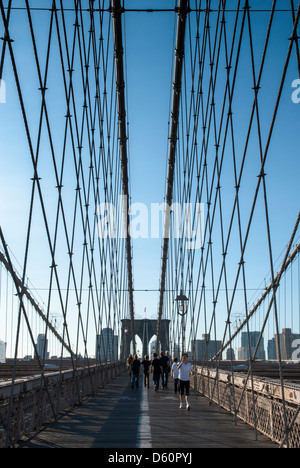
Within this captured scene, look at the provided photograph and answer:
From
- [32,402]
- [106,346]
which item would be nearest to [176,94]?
[106,346]

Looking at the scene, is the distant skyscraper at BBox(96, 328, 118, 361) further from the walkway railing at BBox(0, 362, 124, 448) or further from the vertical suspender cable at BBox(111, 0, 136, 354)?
the vertical suspender cable at BBox(111, 0, 136, 354)

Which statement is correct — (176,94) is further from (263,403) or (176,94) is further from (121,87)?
(263,403)

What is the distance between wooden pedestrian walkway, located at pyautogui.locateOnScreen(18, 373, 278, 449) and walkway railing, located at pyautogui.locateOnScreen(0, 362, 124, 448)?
16 centimetres

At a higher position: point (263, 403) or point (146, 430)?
point (263, 403)

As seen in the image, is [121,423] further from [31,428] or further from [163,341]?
[163,341]

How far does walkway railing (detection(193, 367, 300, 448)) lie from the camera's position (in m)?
5.20

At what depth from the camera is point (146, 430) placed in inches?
267

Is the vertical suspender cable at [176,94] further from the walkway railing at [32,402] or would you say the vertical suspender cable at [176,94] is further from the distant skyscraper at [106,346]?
the walkway railing at [32,402]

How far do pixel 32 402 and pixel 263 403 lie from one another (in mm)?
2908

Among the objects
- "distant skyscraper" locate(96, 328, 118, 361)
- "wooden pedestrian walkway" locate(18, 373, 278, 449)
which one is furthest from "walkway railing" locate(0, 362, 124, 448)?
"distant skyscraper" locate(96, 328, 118, 361)

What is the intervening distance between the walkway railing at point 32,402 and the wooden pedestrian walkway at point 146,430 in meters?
0.16

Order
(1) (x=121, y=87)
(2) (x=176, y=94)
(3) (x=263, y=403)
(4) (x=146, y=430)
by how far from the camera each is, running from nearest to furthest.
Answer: (3) (x=263, y=403)
(4) (x=146, y=430)
(1) (x=121, y=87)
(2) (x=176, y=94)

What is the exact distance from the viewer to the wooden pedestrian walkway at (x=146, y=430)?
224 inches
